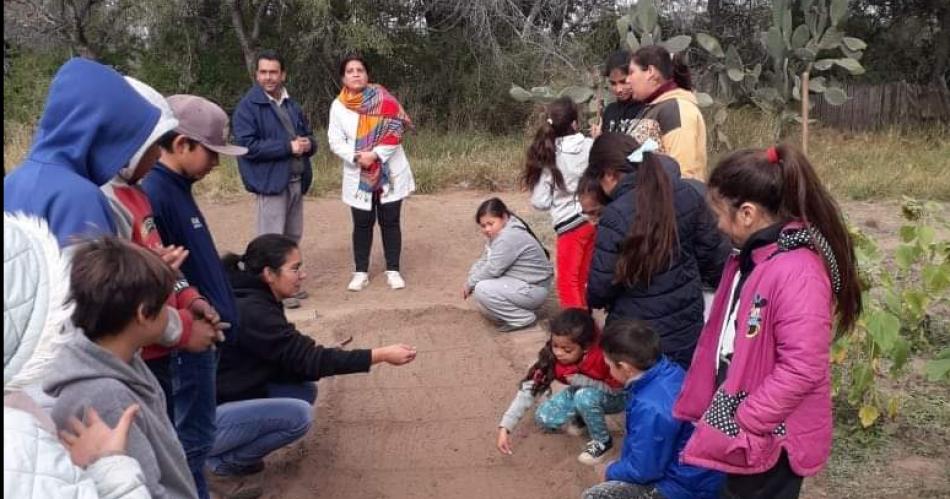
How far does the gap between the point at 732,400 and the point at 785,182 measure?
587 millimetres

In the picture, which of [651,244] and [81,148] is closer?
[81,148]

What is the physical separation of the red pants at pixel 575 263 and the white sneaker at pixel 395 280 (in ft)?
5.28

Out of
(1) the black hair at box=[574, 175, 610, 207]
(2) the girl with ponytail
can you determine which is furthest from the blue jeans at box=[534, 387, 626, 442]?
(2) the girl with ponytail

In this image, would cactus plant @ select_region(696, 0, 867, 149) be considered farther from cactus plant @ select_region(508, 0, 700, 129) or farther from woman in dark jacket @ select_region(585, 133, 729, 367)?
woman in dark jacket @ select_region(585, 133, 729, 367)

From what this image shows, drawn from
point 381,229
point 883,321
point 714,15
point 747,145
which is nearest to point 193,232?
point 883,321

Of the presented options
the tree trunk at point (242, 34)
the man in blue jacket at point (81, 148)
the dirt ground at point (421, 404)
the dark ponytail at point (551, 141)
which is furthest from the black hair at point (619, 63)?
the tree trunk at point (242, 34)

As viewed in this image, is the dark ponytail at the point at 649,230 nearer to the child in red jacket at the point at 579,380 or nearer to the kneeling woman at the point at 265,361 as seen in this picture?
the child in red jacket at the point at 579,380

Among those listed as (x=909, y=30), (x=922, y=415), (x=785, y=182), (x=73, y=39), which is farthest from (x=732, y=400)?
(x=909, y=30)

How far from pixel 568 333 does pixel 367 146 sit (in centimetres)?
296

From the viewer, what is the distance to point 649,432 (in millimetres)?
3023

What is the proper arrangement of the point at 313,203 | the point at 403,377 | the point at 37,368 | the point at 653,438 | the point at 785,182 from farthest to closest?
the point at 313,203 < the point at 403,377 < the point at 653,438 < the point at 785,182 < the point at 37,368

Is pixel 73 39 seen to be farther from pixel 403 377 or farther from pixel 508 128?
pixel 403 377

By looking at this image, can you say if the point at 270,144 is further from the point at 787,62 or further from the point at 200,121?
the point at 787,62

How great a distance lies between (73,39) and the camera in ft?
46.9
